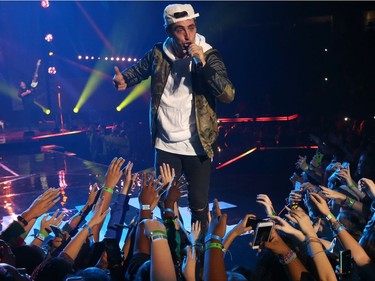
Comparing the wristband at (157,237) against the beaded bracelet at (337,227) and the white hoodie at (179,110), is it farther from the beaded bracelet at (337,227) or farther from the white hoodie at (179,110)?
the white hoodie at (179,110)

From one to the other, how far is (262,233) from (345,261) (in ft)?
1.31

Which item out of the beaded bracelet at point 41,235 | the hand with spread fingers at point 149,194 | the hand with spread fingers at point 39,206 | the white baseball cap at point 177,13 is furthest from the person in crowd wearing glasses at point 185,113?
the beaded bracelet at point 41,235

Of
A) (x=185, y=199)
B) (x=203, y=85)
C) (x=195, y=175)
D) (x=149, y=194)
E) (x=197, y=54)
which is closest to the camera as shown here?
(x=149, y=194)

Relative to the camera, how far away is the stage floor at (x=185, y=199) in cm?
480

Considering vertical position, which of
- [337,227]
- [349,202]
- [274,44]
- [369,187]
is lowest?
[349,202]

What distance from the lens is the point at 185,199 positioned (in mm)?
5324

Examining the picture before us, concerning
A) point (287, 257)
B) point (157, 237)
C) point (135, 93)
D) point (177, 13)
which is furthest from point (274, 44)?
point (157, 237)

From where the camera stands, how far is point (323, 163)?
4.92m

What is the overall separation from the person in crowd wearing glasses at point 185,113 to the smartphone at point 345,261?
4.03ft

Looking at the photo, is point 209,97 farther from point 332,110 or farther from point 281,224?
point 332,110

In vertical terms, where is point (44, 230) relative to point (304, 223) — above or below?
below

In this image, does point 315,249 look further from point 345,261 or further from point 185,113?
point 185,113

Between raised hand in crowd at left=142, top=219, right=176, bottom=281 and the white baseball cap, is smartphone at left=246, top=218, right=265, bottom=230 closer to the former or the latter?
raised hand in crowd at left=142, top=219, right=176, bottom=281

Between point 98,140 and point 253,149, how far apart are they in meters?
4.78
